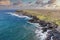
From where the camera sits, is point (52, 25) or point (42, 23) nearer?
point (52, 25)

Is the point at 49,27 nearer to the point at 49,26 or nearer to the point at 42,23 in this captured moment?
the point at 49,26

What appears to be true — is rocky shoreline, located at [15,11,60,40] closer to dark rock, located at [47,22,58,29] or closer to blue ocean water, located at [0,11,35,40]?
dark rock, located at [47,22,58,29]

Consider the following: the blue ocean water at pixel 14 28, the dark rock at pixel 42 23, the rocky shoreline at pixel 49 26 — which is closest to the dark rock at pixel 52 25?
the rocky shoreline at pixel 49 26

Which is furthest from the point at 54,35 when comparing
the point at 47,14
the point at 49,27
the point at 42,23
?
the point at 47,14

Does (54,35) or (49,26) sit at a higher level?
(49,26)

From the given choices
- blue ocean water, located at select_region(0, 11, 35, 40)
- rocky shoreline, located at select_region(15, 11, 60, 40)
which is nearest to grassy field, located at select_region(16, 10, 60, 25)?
rocky shoreline, located at select_region(15, 11, 60, 40)

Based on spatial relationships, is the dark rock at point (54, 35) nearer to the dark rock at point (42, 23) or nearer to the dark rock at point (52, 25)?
the dark rock at point (52, 25)
